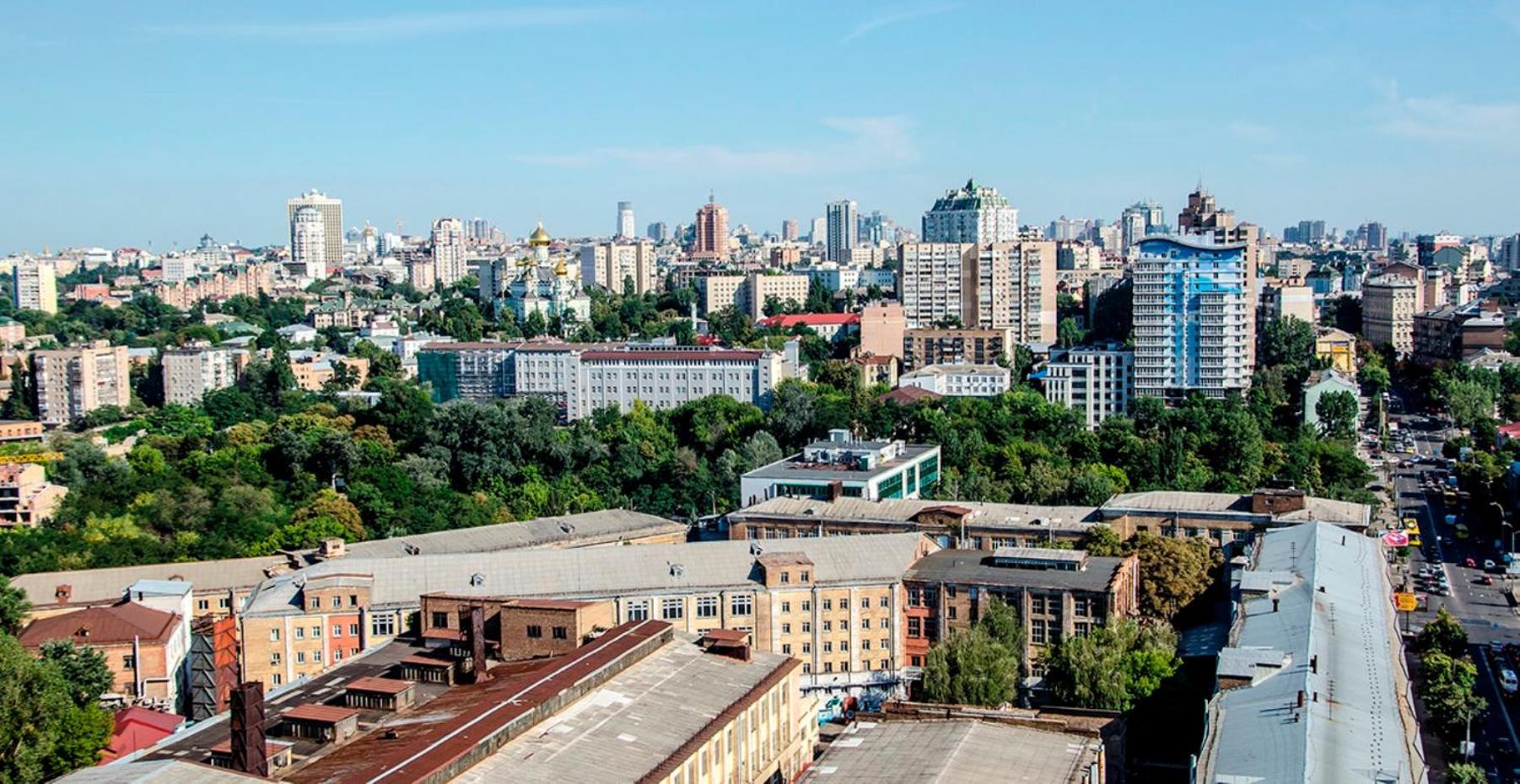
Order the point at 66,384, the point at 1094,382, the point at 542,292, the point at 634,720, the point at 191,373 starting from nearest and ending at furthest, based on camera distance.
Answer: the point at 634,720 → the point at 1094,382 → the point at 66,384 → the point at 191,373 → the point at 542,292

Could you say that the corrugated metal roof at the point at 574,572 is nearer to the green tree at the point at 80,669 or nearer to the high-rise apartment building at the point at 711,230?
the green tree at the point at 80,669

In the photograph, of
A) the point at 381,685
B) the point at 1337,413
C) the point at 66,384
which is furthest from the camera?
the point at 66,384

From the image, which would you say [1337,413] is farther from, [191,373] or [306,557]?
[191,373]

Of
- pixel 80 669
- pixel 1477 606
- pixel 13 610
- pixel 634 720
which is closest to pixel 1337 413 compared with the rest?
pixel 1477 606

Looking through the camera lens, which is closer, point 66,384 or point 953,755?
point 953,755

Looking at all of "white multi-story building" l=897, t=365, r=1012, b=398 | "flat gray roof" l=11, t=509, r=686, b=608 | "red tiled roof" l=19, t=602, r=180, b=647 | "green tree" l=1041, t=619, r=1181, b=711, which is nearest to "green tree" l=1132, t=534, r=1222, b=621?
"green tree" l=1041, t=619, r=1181, b=711

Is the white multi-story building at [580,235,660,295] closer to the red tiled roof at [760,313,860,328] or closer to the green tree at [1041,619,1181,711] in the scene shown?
the red tiled roof at [760,313,860,328]

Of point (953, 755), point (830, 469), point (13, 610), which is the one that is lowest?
point (13, 610)

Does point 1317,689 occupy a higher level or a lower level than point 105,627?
higher
